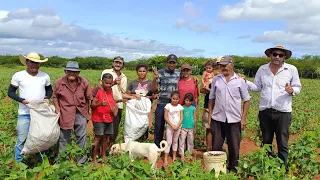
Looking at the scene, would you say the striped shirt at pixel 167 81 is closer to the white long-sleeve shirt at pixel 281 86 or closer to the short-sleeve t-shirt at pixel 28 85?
the white long-sleeve shirt at pixel 281 86

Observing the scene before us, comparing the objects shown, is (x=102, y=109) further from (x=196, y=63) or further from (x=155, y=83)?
(x=196, y=63)

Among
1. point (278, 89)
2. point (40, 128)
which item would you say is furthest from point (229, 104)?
point (40, 128)

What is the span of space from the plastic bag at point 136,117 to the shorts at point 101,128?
358mm

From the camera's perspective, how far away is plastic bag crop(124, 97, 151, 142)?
556 cm

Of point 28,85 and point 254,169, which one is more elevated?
point 28,85

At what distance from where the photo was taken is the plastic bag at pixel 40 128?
455 centimetres

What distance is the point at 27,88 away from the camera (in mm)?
4633

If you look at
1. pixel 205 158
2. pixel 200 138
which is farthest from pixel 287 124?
pixel 200 138

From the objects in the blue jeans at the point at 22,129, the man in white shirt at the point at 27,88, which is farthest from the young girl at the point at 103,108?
the blue jeans at the point at 22,129

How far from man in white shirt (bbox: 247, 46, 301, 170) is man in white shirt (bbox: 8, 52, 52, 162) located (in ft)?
8.86

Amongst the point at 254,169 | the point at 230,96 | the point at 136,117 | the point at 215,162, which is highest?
the point at 230,96

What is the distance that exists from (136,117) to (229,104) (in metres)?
1.60

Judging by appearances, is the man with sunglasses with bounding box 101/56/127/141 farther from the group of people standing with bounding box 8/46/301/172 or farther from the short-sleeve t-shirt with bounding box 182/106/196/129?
the short-sleeve t-shirt with bounding box 182/106/196/129

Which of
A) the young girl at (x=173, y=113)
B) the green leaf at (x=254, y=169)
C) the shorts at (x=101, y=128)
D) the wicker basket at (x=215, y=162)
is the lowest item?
the wicker basket at (x=215, y=162)
